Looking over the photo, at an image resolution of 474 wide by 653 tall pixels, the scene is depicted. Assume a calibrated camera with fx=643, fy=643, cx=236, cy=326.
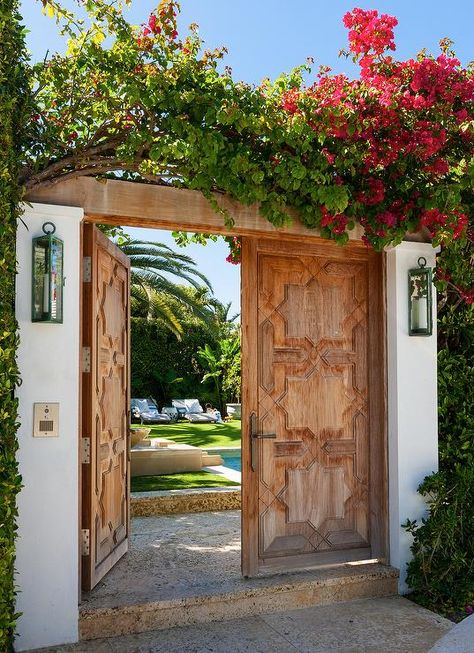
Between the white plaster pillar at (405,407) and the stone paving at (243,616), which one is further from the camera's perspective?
the white plaster pillar at (405,407)

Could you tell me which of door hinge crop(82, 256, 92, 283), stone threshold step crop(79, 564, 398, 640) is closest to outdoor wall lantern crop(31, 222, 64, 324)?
door hinge crop(82, 256, 92, 283)

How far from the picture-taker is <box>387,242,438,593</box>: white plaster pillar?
4.96 meters

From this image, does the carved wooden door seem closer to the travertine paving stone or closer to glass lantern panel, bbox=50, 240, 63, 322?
the travertine paving stone

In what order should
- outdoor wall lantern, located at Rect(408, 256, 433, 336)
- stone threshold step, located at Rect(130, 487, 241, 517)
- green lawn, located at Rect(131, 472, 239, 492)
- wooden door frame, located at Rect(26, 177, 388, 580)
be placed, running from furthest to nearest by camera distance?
green lawn, located at Rect(131, 472, 239, 492) < stone threshold step, located at Rect(130, 487, 241, 517) < outdoor wall lantern, located at Rect(408, 256, 433, 336) < wooden door frame, located at Rect(26, 177, 388, 580)

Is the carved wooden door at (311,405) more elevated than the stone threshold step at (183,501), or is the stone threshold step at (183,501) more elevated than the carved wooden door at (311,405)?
the carved wooden door at (311,405)

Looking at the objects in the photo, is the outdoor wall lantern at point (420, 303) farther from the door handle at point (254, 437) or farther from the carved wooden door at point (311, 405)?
the door handle at point (254, 437)

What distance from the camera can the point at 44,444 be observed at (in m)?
3.92

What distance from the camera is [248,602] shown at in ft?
14.4

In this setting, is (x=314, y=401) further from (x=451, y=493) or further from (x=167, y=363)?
(x=167, y=363)

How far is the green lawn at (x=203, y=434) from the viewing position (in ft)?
46.5

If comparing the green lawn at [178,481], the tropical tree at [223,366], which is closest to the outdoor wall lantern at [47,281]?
the green lawn at [178,481]

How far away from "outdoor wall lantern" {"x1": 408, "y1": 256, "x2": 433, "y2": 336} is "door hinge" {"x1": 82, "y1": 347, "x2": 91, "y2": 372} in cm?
246

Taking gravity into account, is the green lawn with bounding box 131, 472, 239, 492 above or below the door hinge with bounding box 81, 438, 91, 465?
below

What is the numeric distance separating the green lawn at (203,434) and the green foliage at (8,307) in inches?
388
